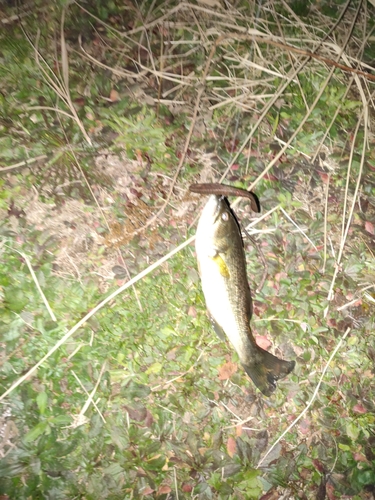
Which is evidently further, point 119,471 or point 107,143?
point 107,143

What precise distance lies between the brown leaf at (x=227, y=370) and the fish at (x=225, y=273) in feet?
1.25

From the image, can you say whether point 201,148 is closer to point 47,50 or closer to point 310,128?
point 310,128

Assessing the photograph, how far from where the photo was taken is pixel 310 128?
319 centimetres

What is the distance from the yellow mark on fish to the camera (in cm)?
227

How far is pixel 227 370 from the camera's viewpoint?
2.84m

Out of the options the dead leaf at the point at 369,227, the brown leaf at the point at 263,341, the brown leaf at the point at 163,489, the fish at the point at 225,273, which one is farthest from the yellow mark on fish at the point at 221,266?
the brown leaf at the point at 163,489

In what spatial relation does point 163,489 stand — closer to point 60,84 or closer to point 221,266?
point 221,266

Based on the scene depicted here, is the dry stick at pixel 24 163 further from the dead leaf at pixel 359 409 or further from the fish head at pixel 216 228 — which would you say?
the dead leaf at pixel 359 409

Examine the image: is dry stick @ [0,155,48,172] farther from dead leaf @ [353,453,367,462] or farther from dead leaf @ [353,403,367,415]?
dead leaf @ [353,453,367,462]

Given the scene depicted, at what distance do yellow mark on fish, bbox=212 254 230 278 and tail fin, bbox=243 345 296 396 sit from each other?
0.60 meters

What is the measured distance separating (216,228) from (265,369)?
113cm

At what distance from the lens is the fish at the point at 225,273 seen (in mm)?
2242

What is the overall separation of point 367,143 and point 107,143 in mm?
2364

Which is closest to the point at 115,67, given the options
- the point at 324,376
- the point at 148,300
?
the point at 148,300
